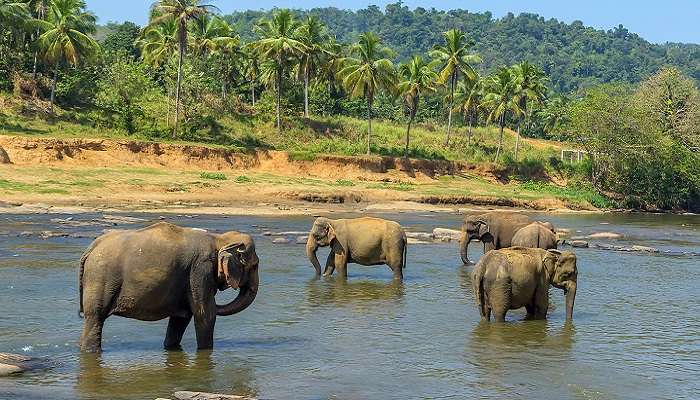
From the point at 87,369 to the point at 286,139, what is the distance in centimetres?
5235

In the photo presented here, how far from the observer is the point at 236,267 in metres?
11.5

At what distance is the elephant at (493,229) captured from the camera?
79.1 feet

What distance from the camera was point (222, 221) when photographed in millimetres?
35562

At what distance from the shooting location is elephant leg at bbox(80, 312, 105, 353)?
37.8ft

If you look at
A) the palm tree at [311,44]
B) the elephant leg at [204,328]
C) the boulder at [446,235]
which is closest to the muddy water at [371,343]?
the elephant leg at [204,328]

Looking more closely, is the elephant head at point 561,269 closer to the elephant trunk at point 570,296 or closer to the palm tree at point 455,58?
the elephant trunk at point 570,296

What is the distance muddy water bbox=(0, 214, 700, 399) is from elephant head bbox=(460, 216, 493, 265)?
76.8 inches

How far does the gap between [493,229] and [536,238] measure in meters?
3.14

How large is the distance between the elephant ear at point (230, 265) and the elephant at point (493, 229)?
13377mm

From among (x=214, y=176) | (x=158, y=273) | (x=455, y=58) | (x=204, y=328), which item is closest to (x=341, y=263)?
(x=204, y=328)

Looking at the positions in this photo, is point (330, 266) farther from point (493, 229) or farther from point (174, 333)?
point (174, 333)

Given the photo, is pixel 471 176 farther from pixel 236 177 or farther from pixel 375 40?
pixel 236 177

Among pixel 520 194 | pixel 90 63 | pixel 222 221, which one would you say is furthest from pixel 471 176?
pixel 222 221

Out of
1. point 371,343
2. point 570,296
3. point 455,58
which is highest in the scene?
point 455,58
